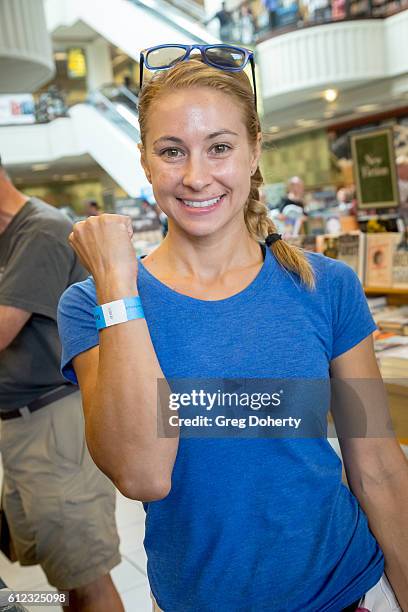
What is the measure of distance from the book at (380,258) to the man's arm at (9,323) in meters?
1.89

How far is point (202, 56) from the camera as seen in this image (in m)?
1.14

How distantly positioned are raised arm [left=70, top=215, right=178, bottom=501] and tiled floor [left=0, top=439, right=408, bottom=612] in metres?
1.05

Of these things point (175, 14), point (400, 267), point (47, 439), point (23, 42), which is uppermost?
point (175, 14)

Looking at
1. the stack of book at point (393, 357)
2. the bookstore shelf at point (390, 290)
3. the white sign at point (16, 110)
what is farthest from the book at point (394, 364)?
the white sign at point (16, 110)

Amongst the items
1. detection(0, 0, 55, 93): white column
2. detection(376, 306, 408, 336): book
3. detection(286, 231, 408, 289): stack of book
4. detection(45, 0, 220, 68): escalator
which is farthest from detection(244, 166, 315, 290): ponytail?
detection(45, 0, 220, 68): escalator

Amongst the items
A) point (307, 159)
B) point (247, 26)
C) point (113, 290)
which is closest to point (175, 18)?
point (247, 26)

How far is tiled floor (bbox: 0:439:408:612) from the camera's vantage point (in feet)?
7.56

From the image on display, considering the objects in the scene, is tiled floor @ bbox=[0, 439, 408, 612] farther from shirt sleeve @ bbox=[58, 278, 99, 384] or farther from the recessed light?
the recessed light

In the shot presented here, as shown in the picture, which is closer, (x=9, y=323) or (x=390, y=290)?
(x=9, y=323)

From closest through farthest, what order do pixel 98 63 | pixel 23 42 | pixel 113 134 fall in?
pixel 23 42, pixel 113 134, pixel 98 63

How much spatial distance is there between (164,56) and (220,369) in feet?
1.98

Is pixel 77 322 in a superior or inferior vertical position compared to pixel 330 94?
inferior

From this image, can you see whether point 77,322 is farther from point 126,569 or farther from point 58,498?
point 126,569

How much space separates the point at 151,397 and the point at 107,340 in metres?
0.11
